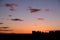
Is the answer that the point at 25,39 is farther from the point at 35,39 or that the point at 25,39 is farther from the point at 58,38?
the point at 58,38

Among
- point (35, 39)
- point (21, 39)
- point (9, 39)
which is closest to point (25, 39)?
point (21, 39)

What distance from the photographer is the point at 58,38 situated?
2128 centimetres

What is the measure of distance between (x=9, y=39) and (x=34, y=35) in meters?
8.31

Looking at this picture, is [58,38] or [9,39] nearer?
[58,38]

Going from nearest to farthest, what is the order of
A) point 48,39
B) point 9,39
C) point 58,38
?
point 58,38 → point 48,39 → point 9,39

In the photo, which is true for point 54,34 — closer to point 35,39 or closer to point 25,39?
point 35,39

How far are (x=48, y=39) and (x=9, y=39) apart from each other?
33.1 feet

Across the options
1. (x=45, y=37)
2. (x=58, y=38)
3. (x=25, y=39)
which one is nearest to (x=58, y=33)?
(x=58, y=38)

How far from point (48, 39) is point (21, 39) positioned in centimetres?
1001

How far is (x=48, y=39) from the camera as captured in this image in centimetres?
2278

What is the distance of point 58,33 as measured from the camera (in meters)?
22.1

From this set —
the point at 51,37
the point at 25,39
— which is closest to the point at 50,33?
the point at 51,37

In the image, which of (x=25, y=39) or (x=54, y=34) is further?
(x=25, y=39)

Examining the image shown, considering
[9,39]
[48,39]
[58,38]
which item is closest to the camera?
[58,38]
